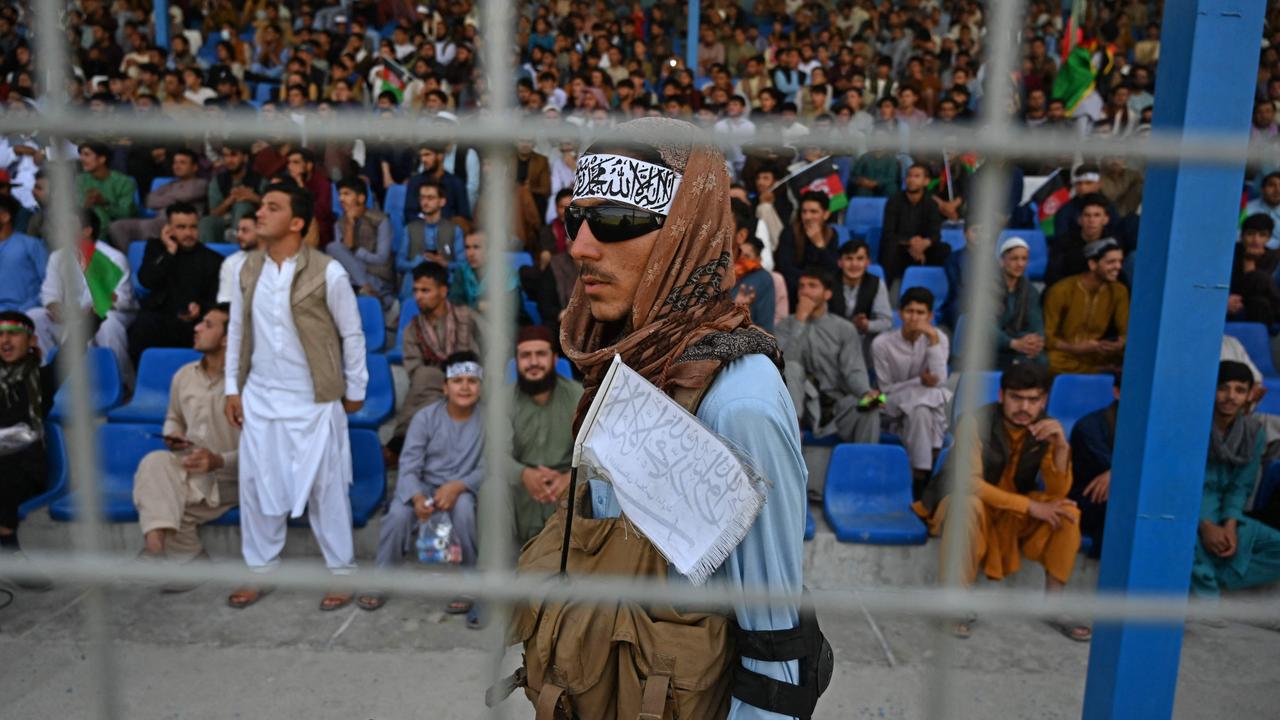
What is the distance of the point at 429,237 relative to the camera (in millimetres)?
5051

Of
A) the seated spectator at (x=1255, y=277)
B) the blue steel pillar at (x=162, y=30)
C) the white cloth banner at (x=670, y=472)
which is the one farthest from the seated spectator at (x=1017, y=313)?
the blue steel pillar at (x=162, y=30)

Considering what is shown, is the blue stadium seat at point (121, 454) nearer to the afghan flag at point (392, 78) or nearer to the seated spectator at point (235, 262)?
the seated spectator at point (235, 262)

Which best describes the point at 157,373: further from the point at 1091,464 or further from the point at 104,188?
the point at 1091,464

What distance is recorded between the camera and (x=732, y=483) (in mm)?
1040

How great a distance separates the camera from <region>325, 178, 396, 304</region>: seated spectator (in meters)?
5.57

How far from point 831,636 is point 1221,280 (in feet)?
8.09

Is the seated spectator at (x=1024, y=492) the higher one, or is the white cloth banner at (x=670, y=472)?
the white cloth banner at (x=670, y=472)

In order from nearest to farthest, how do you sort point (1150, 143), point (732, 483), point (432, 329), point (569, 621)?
1. point (1150, 143)
2. point (732, 483)
3. point (569, 621)
4. point (432, 329)

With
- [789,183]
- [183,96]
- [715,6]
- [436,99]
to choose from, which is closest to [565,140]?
[789,183]

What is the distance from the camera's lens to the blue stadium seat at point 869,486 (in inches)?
167

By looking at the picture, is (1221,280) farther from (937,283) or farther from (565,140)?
(937,283)

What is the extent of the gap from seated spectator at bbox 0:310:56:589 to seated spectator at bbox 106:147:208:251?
2.23m

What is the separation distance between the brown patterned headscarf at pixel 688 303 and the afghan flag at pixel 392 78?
24.3 ft


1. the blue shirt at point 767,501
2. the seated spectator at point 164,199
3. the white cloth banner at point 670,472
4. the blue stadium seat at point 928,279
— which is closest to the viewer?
the white cloth banner at point 670,472
